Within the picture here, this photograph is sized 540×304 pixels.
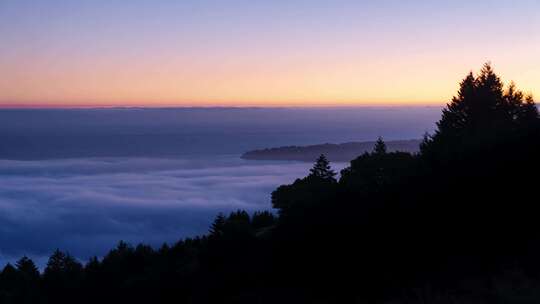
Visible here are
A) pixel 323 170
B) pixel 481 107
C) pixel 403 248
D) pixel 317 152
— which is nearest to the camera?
pixel 403 248

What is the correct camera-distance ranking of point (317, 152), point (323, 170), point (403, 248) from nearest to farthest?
1. point (403, 248)
2. point (323, 170)
3. point (317, 152)

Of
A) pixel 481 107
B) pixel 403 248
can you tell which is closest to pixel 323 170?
pixel 481 107

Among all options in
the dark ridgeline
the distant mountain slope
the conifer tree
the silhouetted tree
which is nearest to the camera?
the dark ridgeline

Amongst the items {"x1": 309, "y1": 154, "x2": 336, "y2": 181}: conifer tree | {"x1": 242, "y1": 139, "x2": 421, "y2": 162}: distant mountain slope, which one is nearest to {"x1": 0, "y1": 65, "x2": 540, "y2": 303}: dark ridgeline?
{"x1": 309, "y1": 154, "x2": 336, "y2": 181}: conifer tree

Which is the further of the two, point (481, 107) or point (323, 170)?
point (323, 170)

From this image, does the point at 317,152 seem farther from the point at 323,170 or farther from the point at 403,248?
the point at 403,248

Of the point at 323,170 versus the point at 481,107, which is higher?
the point at 481,107

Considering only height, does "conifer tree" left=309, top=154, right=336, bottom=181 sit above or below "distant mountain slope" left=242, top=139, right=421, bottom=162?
below

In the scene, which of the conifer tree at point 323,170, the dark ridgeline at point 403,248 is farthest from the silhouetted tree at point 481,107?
the dark ridgeline at point 403,248

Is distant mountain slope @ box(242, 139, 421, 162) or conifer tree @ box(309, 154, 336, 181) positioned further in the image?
distant mountain slope @ box(242, 139, 421, 162)

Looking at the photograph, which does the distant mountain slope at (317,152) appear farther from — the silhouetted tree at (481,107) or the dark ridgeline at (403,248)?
the dark ridgeline at (403,248)

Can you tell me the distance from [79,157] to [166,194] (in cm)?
7947

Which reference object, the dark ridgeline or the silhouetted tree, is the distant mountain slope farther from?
the dark ridgeline

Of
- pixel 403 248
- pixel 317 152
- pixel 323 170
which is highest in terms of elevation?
pixel 317 152
